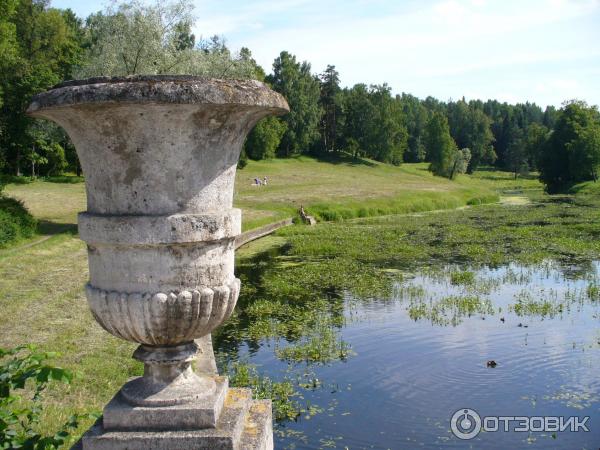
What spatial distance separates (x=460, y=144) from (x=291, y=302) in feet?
352

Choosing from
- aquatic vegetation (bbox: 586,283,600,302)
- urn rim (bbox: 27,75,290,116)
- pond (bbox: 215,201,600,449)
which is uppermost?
urn rim (bbox: 27,75,290,116)

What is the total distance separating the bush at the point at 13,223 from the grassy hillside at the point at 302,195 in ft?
6.16

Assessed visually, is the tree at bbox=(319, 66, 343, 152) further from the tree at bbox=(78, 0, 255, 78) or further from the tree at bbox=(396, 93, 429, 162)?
the tree at bbox=(78, 0, 255, 78)

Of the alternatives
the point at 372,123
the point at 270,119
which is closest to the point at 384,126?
the point at 372,123

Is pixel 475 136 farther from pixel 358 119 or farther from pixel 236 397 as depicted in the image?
pixel 236 397

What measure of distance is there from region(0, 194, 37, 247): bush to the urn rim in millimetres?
17999

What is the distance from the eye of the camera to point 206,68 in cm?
2677

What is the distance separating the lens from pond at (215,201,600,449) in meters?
9.55

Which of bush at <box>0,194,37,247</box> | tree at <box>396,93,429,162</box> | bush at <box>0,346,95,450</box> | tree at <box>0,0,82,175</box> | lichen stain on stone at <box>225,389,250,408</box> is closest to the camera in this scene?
bush at <box>0,346,95,450</box>

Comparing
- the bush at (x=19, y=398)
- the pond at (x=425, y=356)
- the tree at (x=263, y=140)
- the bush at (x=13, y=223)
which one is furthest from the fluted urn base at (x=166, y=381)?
the tree at (x=263, y=140)

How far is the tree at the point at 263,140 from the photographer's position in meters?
67.9

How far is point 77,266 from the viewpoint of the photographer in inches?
705

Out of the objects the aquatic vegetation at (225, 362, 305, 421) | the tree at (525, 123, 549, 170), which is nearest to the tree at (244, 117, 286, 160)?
the tree at (525, 123, 549, 170)

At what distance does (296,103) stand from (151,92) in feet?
246
